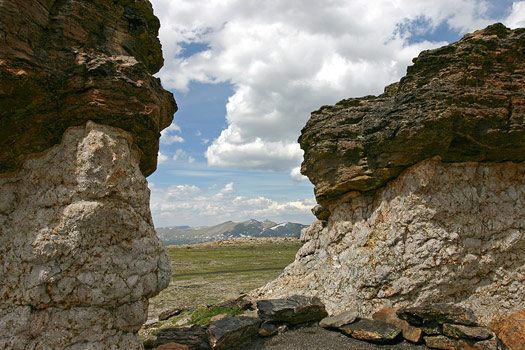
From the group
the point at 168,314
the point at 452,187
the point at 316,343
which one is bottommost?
the point at 168,314

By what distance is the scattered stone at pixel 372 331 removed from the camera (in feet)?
52.6

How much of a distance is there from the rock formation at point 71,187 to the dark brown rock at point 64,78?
4 cm

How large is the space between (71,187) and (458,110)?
1905 centimetres

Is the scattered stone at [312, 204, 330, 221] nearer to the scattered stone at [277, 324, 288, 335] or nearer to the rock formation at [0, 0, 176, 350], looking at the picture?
the scattered stone at [277, 324, 288, 335]

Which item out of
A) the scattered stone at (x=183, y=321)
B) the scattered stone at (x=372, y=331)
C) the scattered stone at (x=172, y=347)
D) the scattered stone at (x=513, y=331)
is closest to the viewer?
the scattered stone at (x=513, y=331)

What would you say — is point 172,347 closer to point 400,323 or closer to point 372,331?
point 372,331

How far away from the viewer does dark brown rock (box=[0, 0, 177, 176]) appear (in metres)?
10.8

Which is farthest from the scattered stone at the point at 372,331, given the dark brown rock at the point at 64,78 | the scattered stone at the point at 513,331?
the dark brown rock at the point at 64,78

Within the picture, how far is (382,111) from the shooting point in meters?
21.6

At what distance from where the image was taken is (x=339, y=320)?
59.4 feet

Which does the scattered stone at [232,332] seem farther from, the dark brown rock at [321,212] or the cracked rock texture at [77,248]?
the dark brown rock at [321,212]

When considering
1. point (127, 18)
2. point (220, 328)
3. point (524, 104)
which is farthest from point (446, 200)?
point (127, 18)

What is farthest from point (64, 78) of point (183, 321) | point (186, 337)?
point (183, 321)

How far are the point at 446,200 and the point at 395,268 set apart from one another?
489 cm
